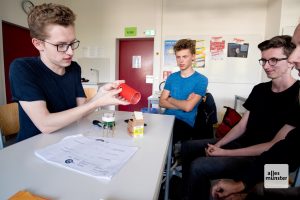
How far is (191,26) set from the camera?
3.97m

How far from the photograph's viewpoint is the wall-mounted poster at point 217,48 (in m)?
3.83

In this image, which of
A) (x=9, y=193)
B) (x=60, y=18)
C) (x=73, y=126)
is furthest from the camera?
(x=73, y=126)

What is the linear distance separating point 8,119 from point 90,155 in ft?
3.08

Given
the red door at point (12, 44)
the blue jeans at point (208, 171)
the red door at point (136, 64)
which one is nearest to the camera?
the blue jeans at point (208, 171)

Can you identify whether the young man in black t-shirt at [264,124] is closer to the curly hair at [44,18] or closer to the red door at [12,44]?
the curly hair at [44,18]

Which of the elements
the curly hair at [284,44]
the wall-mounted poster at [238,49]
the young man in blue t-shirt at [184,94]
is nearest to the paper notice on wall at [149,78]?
the wall-mounted poster at [238,49]

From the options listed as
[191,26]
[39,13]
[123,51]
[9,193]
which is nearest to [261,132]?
[9,193]

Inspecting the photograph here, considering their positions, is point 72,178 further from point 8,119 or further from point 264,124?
point 264,124

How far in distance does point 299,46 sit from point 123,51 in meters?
4.05

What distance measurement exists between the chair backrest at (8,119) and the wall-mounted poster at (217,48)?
3464mm

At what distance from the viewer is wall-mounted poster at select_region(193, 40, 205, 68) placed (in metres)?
3.92

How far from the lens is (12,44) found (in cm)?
363

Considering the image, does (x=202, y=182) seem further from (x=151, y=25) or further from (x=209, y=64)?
(x=151, y=25)

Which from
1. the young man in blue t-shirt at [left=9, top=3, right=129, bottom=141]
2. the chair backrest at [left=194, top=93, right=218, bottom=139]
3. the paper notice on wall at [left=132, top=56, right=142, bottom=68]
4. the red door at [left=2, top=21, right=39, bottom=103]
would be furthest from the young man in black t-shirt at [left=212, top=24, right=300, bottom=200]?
the red door at [left=2, top=21, right=39, bottom=103]
